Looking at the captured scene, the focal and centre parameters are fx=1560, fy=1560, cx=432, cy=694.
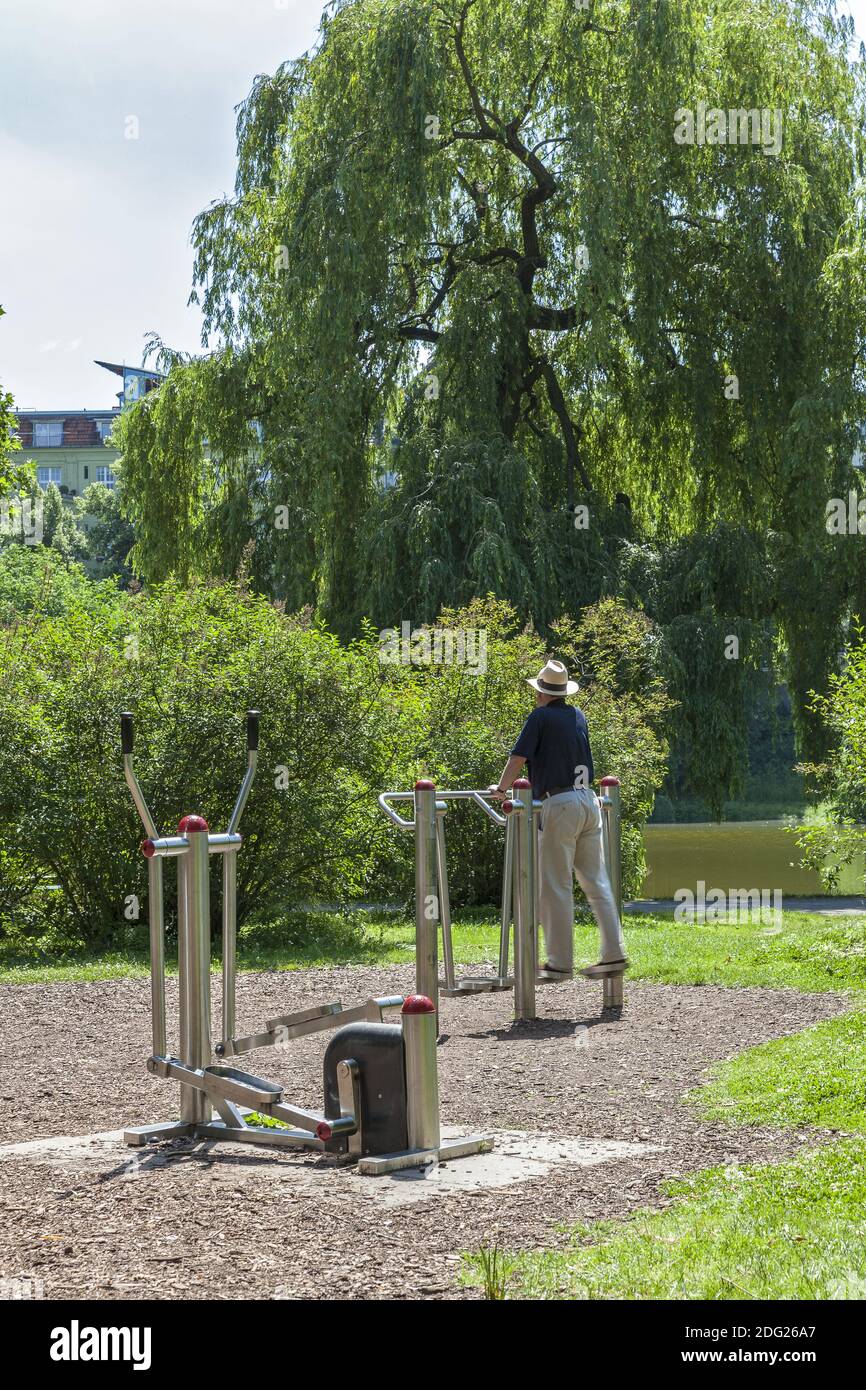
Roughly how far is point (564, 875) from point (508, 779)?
67cm

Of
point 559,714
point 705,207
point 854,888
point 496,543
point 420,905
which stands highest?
point 705,207

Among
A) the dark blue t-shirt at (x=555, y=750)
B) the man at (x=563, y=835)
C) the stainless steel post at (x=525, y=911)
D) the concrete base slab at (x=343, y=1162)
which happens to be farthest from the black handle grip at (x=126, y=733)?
the dark blue t-shirt at (x=555, y=750)

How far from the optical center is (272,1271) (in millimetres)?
4148

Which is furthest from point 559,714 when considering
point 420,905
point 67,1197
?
point 67,1197

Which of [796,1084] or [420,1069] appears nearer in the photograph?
[420,1069]

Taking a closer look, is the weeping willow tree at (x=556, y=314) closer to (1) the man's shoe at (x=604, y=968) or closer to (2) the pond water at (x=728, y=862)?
(2) the pond water at (x=728, y=862)

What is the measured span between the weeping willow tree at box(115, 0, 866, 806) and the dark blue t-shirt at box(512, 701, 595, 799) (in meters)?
10.7

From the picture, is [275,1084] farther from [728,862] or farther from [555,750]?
[728,862]

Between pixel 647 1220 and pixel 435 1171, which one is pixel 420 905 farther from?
pixel 647 1220

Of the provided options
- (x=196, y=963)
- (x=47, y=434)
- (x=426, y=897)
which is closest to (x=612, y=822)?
(x=426, y=897)

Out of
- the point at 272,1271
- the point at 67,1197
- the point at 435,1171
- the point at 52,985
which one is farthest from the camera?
the point at 52,985

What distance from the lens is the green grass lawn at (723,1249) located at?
383cm

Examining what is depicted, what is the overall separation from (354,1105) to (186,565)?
63.1 ft

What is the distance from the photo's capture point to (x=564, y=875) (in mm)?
9242
